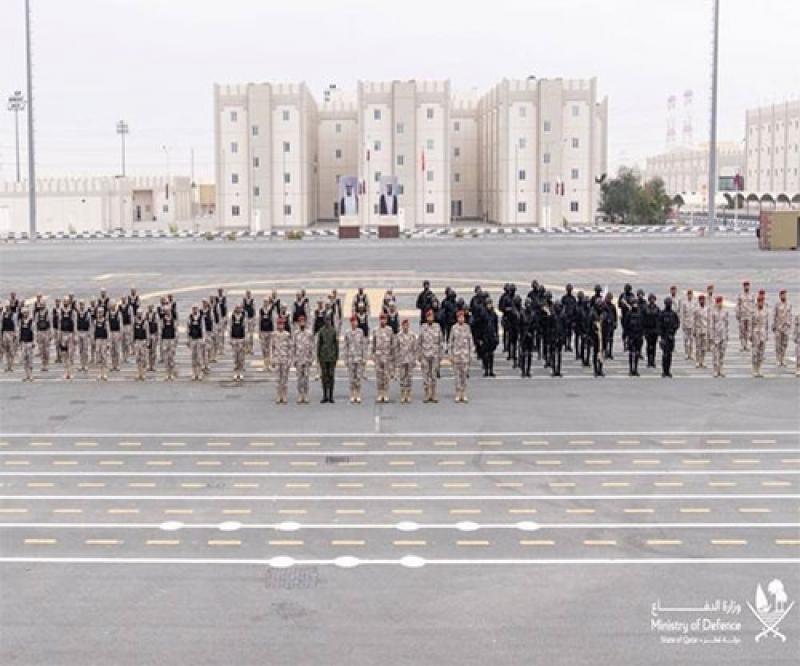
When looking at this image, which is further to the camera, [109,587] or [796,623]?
[109,587]

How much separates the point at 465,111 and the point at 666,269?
7359 cm

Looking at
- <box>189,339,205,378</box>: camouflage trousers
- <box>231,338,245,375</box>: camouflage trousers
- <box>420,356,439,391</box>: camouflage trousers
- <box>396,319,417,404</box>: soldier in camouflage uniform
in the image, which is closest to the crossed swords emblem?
<box>420,356,439,391</box>: camouflage trousers

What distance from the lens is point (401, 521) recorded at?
11.8 metres

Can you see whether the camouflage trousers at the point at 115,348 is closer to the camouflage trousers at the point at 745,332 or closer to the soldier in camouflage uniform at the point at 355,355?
the soldier in camouflage uniform at the point at 355,355

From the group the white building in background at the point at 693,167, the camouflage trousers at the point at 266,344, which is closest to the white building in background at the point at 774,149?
the white building in background at the point at 693,167

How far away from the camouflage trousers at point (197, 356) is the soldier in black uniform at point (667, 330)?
9.18 meters

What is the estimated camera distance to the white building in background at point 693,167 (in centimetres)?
15875

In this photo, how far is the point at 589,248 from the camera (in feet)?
206

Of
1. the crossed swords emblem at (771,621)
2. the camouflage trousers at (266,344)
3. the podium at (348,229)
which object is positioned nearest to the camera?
the crossed swords emblem at (771,621)

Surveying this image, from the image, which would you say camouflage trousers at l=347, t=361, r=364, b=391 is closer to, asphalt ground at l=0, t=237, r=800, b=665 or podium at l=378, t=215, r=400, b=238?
asphalt ground at l=0, t=237, r=800, b=665

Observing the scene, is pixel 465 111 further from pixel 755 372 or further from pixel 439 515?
pixel 439 515

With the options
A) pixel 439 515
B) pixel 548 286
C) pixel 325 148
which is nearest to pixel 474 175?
pixel 325 148

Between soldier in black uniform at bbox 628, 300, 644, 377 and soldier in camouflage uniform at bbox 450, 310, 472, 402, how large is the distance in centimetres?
424

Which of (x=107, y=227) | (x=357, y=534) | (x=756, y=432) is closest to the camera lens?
(x=357, y=534)
